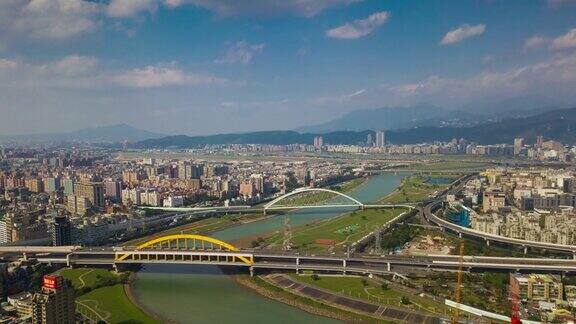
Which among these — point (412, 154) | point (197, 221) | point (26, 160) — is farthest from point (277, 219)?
point (412, 154)

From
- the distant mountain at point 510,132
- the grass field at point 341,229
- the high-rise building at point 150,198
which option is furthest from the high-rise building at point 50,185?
the distant mountain at point 510,132

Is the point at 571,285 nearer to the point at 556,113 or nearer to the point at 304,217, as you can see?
the point at 304,217

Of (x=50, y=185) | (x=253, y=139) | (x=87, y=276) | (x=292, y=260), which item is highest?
(x=253, y=139)

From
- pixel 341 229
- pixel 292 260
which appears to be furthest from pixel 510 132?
pixel 292 260

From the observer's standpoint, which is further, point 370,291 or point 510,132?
point 510,132

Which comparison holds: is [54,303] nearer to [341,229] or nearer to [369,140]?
[341,229]

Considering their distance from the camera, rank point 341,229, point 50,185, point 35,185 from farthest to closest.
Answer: point 50,185, point 35,185, point 341,229

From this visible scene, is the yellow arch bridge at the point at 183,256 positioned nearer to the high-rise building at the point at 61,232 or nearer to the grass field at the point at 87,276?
the grass field at the point at 87,276
